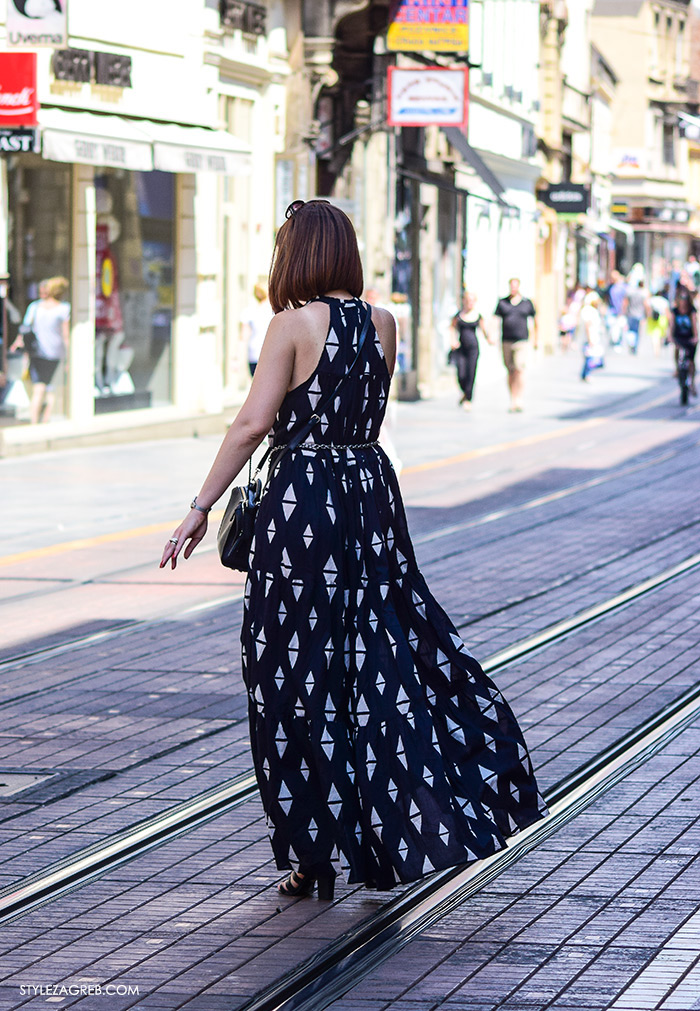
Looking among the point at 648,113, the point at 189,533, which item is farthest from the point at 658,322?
the point at 189,533

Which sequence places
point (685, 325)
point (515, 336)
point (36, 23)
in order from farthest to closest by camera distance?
point (685, 325) < point (515, 336) < point (36, 23)

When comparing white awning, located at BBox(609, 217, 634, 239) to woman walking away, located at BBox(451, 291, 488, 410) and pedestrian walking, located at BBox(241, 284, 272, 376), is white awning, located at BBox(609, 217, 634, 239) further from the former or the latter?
pedestrian walking, located at BBox(241, 284, 272, 376)

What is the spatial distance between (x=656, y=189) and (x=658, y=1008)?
78.9m

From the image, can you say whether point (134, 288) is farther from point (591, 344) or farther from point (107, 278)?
point (591, 344)

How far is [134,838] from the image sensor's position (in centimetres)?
560

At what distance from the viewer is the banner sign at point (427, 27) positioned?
2470cm

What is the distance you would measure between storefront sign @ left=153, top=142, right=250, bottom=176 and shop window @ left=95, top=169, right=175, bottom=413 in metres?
0.93

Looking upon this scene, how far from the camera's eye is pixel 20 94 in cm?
1709

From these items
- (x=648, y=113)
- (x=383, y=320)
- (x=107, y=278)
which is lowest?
(x=383, y=320)

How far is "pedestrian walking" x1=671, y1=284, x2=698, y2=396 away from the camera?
27422mm

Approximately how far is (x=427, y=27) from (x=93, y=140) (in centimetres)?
781

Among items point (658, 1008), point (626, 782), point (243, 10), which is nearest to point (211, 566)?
point (626, 782)

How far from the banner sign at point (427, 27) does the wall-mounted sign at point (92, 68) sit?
5495 mm

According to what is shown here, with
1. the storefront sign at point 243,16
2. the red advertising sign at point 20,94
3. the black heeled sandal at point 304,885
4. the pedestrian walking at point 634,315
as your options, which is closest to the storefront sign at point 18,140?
the red advertising sign at point 20,94
